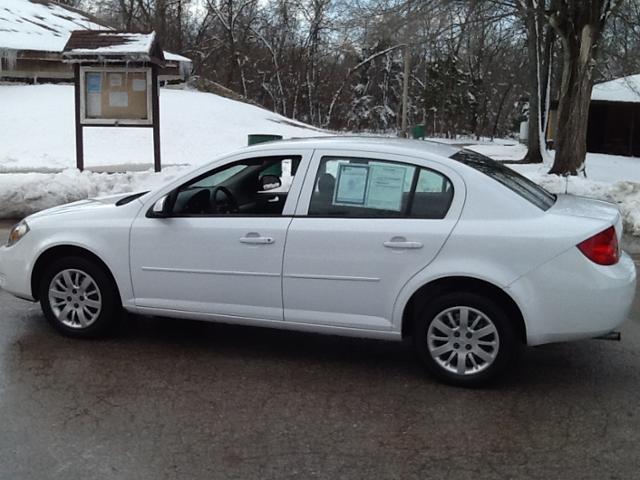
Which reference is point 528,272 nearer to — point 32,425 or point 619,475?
point 619,475

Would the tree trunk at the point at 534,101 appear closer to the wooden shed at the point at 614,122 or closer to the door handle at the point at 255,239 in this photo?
the wooden shed at the point at 614,122

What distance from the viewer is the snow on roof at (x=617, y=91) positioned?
27305mm

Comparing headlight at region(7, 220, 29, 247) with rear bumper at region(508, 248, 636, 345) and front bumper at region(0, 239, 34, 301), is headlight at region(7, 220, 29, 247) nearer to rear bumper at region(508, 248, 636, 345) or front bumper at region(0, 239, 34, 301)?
front bumper at region(0, 239, 34, 301)

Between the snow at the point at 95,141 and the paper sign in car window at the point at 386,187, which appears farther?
the snow at the point at 95,141

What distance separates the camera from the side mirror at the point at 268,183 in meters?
5.81

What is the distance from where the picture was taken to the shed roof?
12273 mm

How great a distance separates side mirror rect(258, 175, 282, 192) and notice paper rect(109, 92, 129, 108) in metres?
7.80

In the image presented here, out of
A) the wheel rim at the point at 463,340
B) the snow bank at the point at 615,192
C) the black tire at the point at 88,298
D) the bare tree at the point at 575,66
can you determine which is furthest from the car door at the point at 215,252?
the bare tree at the point at 575,66

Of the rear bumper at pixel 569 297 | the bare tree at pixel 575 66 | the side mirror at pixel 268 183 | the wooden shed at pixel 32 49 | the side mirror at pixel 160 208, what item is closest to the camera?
the rear bumper at pixel 569 297

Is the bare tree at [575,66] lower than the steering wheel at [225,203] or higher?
higher

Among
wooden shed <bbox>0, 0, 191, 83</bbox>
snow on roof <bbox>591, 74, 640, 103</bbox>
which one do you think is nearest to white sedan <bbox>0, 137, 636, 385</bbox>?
wooden shed <bbox>0, 0, 191, 83</bbox>

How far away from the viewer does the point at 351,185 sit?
481cm

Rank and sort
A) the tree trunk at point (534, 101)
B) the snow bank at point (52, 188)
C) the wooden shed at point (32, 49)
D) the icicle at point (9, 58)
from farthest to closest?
the wooden shed at point (32, 49) → the icicle at point (9, 58) → the tree trunk at point (534, 101) → the snow bank at point (52, 188)

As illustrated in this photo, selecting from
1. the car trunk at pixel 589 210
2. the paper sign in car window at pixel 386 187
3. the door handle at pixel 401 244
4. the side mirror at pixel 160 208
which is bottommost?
the door handle at pixel 401 244
